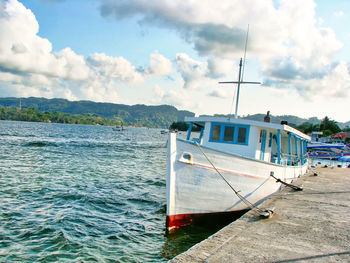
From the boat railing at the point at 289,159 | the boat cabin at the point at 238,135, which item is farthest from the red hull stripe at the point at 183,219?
the boat railing at the point at 289,159

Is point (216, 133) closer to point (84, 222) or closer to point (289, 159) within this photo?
point (84, 222)

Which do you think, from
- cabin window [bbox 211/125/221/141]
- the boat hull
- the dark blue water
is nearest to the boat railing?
cabin window [bbox 211/125/221/141]

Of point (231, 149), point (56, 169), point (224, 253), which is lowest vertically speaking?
point (56, 169)

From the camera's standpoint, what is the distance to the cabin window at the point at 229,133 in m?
12.3

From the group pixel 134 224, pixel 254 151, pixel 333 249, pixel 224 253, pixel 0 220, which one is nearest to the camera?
pixel 224 253

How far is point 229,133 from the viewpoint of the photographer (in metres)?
12.5

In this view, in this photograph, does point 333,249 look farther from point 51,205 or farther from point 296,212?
point 51,205

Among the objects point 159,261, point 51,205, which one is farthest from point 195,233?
point 51,205

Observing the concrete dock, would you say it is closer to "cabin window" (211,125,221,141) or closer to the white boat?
the white boat

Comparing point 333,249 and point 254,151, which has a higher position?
point 254,151

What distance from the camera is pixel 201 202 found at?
10.0 metres

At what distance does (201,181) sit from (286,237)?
3.32 meters

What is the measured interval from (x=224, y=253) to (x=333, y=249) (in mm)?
2510

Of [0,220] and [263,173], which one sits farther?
[263,173]
